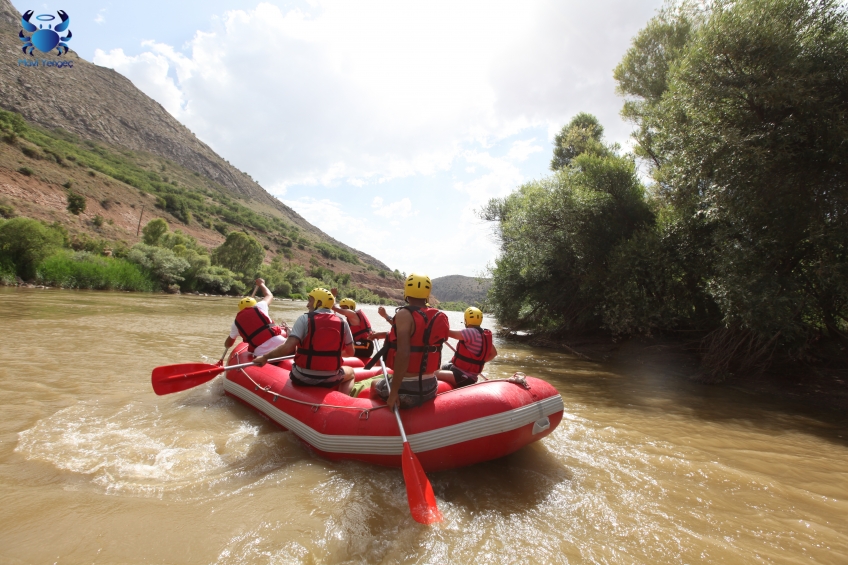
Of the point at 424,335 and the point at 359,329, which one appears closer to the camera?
the point at 424,335

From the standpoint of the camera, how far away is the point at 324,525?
8.95ft

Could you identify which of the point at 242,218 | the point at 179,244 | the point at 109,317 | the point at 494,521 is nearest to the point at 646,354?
the point at 494,521

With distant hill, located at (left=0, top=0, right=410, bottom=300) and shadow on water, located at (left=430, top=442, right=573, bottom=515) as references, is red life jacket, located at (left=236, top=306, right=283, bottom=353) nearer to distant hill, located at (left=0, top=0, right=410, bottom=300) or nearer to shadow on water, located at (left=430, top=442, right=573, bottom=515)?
shadow on water, located at (left=430, top=442, right=573, bottom=515)

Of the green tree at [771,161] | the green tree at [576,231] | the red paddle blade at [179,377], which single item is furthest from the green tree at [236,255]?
the green tree at [771,161]

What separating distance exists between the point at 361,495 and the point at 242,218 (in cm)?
9827

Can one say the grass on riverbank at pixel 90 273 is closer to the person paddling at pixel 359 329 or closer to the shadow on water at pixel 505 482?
the person paddling at pixel 359 329

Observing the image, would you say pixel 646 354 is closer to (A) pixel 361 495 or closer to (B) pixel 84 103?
(A) pixel 361 495

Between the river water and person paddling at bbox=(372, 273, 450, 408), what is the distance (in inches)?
28.1

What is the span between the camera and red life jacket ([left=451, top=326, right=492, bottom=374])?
4.89 m

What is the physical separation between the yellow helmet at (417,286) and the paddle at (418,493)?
1.23 metres

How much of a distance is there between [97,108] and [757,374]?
117977 millimetres

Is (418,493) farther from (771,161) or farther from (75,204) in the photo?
(75,204)

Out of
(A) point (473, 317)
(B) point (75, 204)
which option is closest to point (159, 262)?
(B) point (75, 204)

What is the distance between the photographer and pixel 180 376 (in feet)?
15.5
